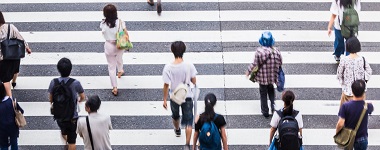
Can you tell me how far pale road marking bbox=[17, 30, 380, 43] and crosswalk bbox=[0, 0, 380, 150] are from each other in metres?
0.02

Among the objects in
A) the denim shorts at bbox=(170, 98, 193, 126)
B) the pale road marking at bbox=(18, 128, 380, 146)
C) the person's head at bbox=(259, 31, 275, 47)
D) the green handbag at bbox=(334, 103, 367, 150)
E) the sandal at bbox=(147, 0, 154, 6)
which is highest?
the sandal at bbox=(147, 0, 154, 6)

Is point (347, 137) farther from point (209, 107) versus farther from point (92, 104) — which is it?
point (92, 104)

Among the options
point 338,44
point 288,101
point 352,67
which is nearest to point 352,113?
point 288,101

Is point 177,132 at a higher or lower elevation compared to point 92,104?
lower

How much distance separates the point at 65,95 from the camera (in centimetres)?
1030

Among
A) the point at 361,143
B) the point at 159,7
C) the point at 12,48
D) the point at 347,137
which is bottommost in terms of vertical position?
the point at 361,143

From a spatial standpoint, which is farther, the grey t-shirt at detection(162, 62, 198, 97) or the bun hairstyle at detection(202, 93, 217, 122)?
the grey t-shirt at detection(162, 62, 198, 97)

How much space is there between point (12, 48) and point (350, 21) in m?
5.12

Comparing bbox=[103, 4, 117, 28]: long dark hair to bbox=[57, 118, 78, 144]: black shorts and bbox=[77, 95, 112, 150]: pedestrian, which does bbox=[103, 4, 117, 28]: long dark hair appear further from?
bbox=[77, 95, 112, 150]: pedestrian

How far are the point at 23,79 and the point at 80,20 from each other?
1.92 m

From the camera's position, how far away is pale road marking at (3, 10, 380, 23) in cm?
1443

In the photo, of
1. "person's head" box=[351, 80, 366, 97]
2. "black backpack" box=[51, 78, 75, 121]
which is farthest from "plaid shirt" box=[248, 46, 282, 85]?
"black backpack" box=[51, 78, 75, 121]

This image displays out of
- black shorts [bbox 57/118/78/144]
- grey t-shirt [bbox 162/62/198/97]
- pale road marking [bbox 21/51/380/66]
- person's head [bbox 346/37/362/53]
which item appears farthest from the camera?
pale road marking [bbox 21/51/380/66]

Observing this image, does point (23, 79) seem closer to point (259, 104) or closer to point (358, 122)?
point (259, 104)
